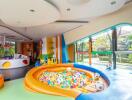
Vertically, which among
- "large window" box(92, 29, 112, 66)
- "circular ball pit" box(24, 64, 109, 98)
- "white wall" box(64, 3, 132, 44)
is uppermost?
"white wall" box(64, 3, 132, 44)

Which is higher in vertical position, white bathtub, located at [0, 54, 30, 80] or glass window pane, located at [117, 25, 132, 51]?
glass window pane, located at [117, 25, 132, 51]

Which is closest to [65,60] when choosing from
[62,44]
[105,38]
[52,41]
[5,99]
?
[62,44]

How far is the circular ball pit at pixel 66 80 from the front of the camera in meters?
3.73

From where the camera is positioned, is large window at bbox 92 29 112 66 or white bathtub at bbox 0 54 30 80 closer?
large window at bbox 92 29 112 66

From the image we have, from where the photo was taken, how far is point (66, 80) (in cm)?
548

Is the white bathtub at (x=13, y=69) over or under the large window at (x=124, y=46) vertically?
under

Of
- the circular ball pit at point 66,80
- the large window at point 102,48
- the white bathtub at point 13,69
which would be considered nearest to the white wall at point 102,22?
the large window at point 102,48

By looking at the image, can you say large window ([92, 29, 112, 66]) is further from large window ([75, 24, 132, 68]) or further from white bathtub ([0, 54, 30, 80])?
white bathtub ([0, 54, 30, 80])

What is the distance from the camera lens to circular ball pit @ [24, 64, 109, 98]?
3.73 metres

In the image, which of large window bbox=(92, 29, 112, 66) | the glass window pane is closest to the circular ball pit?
large window bbox=(92, 29, 112, 66)

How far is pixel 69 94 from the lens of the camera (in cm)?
330

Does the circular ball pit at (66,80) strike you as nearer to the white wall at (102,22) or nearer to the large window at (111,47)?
the large window at (111,47)

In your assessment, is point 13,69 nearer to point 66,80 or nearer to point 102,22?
point 66,80

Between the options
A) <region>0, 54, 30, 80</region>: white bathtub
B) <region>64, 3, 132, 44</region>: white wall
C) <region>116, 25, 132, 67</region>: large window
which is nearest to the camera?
<region>64, 3, 132, 44</region>: white wall
